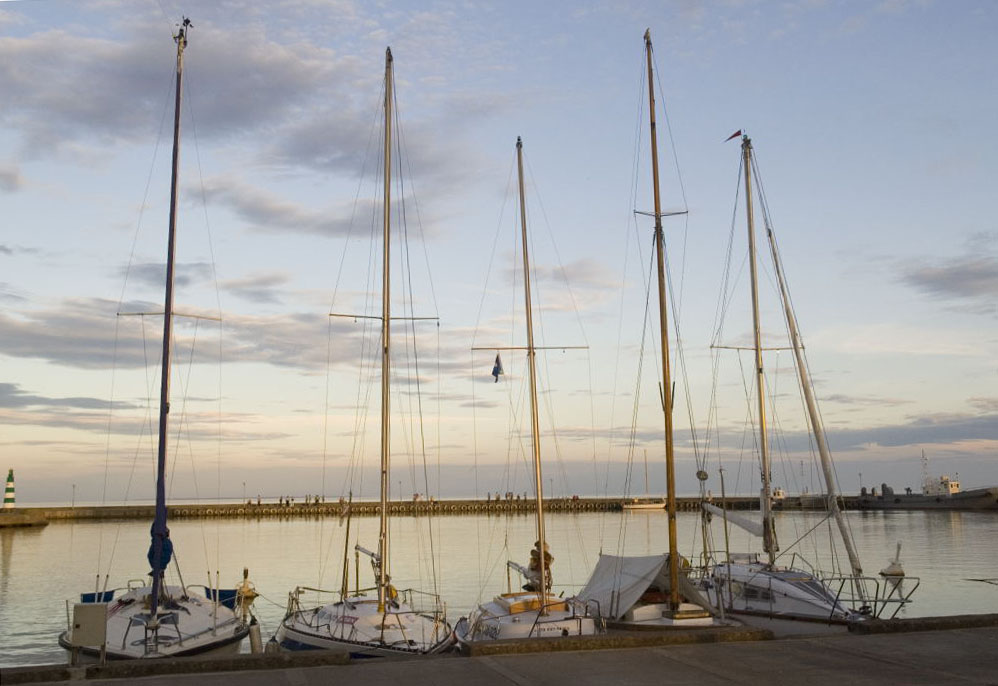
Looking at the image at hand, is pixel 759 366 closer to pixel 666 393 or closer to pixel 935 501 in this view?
pixel 666 393

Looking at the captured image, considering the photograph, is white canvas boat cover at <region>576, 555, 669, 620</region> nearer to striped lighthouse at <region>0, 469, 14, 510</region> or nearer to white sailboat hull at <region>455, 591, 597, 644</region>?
white sailboat hull at <region>455, 591, 597, 644</region>

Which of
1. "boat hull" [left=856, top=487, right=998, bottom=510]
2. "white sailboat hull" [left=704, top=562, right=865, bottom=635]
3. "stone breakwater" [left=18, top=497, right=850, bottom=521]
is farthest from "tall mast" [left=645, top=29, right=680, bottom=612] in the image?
"boat hull" [left=856, top=487, right=998, bottom=510]

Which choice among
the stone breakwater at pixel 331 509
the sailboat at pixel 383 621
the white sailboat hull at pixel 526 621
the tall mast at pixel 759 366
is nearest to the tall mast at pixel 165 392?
the sailboat at pixel 383 621

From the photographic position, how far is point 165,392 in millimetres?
24266

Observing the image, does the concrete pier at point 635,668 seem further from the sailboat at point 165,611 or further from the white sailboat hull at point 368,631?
the sailboat at point 165,611

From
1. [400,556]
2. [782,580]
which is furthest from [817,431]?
[400,556]

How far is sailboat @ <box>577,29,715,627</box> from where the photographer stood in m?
20.8

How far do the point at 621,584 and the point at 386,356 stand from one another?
9.23 meters

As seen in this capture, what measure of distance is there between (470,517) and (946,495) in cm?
7910

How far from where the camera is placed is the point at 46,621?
40.5 meters

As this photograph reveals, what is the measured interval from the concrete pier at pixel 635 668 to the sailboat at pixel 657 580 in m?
5.21

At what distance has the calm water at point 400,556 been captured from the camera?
147 feet

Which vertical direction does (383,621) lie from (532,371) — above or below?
below

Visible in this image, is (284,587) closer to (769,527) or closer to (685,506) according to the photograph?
(769,527)
